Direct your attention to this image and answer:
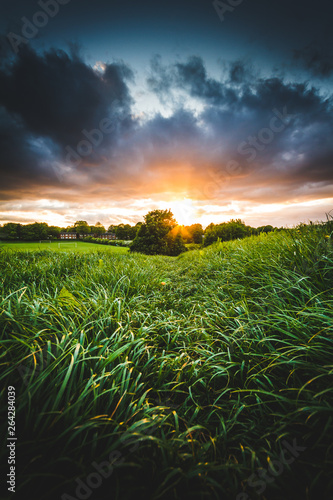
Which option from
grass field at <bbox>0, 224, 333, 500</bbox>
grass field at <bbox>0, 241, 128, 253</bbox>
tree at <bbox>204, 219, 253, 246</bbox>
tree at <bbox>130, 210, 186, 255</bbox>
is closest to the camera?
grass field at <bbox>0, 224, 333, 500</bbox>

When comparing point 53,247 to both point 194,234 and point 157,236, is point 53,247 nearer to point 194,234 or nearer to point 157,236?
point 157,236

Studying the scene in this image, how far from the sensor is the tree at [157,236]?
14.1 m

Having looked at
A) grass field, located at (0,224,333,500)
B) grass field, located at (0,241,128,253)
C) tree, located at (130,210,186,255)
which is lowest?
grass field, located at (0,224,333,500)

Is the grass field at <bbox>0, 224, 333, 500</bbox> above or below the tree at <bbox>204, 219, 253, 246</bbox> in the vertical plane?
below

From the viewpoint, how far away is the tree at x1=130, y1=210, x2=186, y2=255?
1412 cm

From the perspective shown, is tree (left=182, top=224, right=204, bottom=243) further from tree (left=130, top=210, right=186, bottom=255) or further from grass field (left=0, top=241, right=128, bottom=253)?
tree (left=130, top=210, right=186, bottom=255)

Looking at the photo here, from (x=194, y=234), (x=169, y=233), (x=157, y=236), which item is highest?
(x=194, y=234)

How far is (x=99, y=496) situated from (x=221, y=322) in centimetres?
163

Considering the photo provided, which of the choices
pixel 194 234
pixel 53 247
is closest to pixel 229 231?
pixel 53 247

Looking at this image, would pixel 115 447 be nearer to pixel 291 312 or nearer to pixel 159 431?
pixel 159 431

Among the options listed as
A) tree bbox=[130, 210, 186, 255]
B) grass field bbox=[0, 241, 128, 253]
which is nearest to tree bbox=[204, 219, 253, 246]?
tree bbox=[130, 210, 186, 255]

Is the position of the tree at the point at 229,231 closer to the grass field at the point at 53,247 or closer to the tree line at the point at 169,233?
the tree line at the point at 169,233

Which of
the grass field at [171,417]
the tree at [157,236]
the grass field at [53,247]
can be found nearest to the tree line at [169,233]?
the tree at [157,236]

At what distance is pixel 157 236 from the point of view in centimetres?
1430
